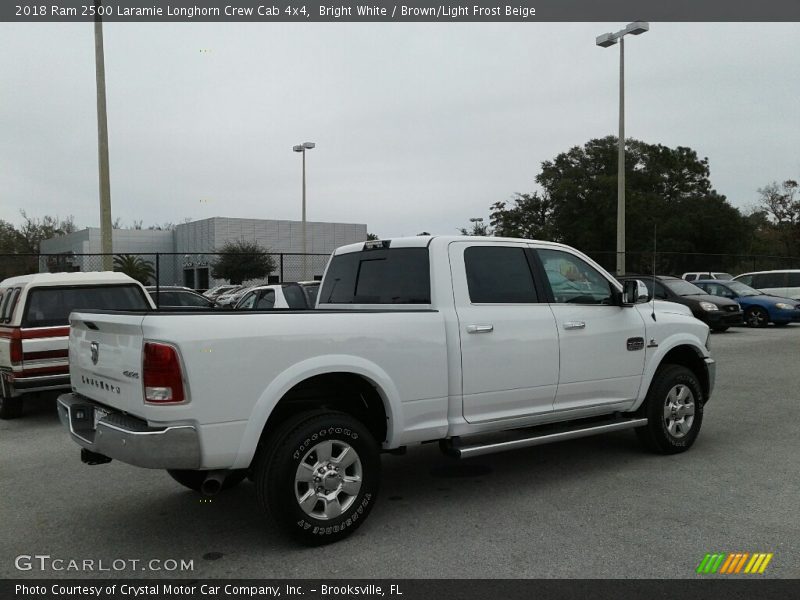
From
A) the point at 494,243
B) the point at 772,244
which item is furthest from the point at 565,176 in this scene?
the point at 494,243

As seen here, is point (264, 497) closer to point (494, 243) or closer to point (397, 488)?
point (397, 488)

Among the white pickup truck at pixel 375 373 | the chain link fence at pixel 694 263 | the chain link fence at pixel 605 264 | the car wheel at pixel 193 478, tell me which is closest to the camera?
the white pickup truck at pixel 375 373

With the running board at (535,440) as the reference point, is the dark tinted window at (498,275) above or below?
above

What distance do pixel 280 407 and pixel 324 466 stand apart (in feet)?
1.62

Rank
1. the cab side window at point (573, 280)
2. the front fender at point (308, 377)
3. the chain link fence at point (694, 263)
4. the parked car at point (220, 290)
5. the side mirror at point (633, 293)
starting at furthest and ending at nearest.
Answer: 1. the parked car at point (220, 290)
2. the chain link fence at point (694, 263)
3. the side mirror at point (633, 293)
4. the cab side window at point (573, 280)
5. the front fender at point (308, 377)

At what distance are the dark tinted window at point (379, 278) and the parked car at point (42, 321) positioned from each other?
3964 mm

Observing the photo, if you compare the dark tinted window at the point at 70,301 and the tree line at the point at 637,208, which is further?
the tree line at the point at 637,208

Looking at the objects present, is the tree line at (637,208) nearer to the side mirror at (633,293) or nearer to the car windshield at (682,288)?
the car windshield at (682,288)

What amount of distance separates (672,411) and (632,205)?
43.8 metres

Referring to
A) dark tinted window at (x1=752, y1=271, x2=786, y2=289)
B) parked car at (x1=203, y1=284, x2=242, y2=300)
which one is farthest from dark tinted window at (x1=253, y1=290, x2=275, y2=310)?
parked car at (x1=203, y1=284, x2=242, y2=300)

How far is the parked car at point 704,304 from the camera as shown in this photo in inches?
726

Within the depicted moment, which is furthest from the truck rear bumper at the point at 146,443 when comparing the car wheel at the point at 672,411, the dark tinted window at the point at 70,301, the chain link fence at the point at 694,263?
the chain link fence at the point at 694,263

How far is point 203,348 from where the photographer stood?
379 centimetres
